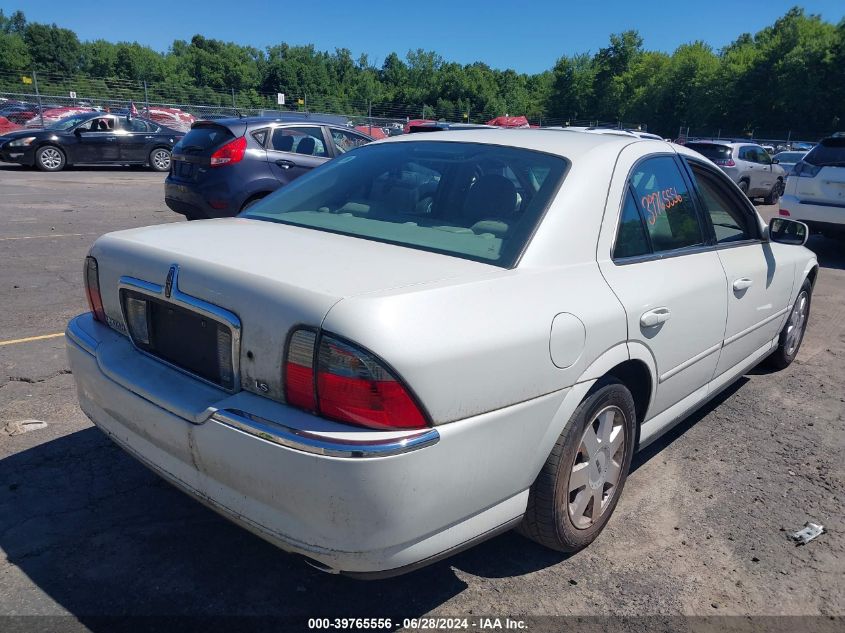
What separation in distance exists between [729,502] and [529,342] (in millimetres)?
1758

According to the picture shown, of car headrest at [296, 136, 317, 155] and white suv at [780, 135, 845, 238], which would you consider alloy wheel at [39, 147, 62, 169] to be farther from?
white suv at [780, 135, 845, 238]

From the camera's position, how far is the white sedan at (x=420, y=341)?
192cm

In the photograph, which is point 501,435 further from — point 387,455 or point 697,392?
point 697,392

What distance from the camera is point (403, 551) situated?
200cm

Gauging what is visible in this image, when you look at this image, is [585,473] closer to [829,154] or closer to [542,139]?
[542,139]

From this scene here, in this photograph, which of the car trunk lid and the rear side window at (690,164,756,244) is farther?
the rear side window at (690,164,756,244)

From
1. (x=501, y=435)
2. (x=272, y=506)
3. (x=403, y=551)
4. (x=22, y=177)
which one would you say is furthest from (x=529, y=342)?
(x=22, y=177)

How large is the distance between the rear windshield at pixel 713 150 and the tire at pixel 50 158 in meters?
16.2

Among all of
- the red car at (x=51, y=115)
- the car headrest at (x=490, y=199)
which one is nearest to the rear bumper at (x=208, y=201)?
the car headrest at (x=490, y=199)

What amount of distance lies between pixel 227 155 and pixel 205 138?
0.53 m

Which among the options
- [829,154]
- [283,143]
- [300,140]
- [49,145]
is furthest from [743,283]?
[49,145]

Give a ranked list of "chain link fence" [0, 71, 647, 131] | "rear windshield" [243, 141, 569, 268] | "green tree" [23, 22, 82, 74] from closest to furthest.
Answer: "rear windshield" [243, 141, 569, 268] → "chain link fence" [0, 71, 647, 131] → "green tree" [23, 22, 82, 74]

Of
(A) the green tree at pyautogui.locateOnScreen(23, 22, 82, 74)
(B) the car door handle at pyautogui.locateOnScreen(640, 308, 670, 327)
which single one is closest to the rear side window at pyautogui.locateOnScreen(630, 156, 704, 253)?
(B) the car door handle at pyautogui.locateOnScreen(640, 308, 670, 327)

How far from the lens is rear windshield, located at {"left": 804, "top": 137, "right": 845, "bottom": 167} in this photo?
9555mm
